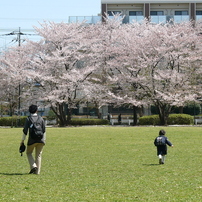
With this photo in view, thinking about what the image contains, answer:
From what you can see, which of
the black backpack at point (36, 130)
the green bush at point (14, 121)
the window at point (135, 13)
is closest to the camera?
the black backpack at point (36, 130)

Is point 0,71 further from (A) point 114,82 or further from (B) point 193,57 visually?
(B) point 193,57

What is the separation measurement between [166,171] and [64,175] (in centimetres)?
249

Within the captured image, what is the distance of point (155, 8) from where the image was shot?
57562 millimetres

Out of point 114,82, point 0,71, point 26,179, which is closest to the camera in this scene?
point 26,179

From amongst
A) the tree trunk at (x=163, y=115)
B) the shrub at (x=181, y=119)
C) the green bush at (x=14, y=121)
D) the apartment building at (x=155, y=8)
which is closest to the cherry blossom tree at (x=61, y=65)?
the green bush at (x=14, y=121)

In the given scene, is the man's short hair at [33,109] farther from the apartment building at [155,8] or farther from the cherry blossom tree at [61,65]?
the apartment building at [155,8]

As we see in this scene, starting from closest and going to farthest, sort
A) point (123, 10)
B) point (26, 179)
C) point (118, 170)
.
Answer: point (26, 179) < point (118, 170) < point (123, 10)

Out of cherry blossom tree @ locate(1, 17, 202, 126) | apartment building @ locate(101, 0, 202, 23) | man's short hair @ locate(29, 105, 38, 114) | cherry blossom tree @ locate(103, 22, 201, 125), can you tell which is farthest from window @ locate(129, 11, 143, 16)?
man's short hair @ locate(29, 105, 38, 114)

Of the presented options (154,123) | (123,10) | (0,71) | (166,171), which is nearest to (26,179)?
(166,171)

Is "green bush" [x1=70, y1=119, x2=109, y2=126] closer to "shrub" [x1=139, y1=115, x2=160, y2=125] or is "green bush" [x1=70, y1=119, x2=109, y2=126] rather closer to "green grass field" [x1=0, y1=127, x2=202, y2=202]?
"shrub" [x1=139, y1=115, x2=160, y2=125]

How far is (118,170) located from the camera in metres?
10.6

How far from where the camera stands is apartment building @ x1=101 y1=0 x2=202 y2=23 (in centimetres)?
5619

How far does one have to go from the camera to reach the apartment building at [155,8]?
2212 inches

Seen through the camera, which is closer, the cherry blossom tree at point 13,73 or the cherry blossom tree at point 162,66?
the cherry blossom tree at point 162,66
